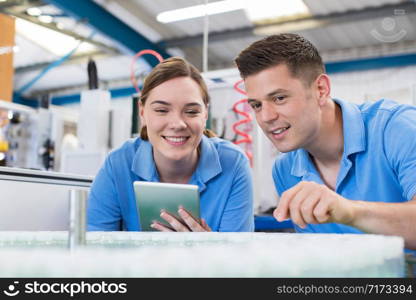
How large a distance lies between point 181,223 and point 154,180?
345mm

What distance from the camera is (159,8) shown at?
5.02 m

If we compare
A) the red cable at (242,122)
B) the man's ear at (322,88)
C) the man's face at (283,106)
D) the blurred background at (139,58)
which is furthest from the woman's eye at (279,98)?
the red cable at (242,122)

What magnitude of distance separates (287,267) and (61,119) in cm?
296

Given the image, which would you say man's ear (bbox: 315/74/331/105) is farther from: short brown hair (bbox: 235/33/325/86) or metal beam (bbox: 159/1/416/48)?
metal beam (bbox: 159/1/416/48)

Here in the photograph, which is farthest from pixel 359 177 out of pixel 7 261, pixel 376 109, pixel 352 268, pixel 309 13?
pixel 309 13

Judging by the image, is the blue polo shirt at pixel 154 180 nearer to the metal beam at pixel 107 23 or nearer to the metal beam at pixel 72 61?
the metal beam at pixel 107 23

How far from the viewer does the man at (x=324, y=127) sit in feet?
3.63

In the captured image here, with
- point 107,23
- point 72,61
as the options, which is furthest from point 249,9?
point 72,61

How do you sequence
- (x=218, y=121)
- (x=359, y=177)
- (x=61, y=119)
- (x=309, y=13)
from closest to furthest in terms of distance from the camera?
(x=359, y=177) → (x=218, y=121) → (x=61, y=119) → (x=309, y=13)

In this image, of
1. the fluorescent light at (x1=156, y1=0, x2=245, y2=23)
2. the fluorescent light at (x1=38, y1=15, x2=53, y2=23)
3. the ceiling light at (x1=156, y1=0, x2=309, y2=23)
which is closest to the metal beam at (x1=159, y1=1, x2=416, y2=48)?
the ceiling light at (x1=156, y1=0, x2=309, y2=23)

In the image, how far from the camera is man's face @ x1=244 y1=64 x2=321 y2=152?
116 cm

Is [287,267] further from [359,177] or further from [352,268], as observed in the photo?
[359,177]

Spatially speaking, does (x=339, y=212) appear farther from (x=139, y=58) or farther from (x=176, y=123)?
(x=139, y=58)

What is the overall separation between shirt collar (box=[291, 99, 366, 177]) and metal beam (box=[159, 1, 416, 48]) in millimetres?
3949
